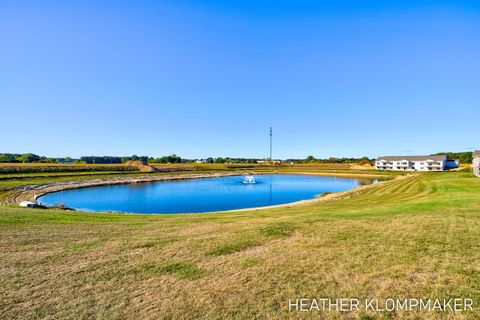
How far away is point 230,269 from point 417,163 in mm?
120492

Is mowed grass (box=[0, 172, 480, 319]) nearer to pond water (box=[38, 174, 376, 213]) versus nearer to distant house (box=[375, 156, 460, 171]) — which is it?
pond water (box=[38, 174, 376, 213])

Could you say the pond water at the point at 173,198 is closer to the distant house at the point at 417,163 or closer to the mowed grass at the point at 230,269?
the mowed grass at the point at 230,269

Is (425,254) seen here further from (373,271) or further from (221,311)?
(221,311)

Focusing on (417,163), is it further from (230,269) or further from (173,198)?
(230,269)

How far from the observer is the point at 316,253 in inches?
299

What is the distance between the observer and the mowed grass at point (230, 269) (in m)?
4.95

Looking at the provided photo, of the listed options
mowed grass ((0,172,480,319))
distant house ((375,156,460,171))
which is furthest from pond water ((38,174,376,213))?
distant house ((375,156,460,171))

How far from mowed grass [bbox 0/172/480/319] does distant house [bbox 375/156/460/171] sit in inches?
4340

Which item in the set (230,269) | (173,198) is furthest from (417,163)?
(230,269)

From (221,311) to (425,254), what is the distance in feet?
19.2

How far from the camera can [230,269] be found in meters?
6.66

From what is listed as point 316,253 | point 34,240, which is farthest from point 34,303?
→ point 316,253

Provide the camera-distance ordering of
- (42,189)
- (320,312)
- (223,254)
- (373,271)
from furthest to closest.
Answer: (42,189) < (223,254) < (373,271) < (320,312)

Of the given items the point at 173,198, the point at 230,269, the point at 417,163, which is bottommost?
the point at 173,198
